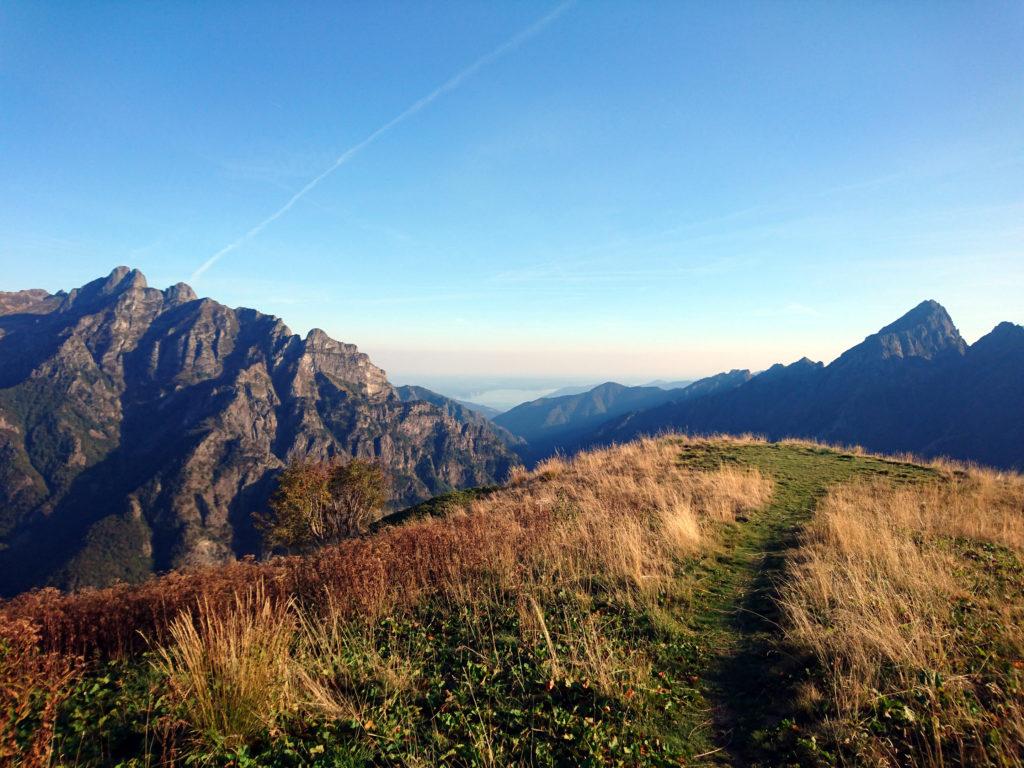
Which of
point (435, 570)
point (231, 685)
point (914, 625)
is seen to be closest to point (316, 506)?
point (435, 570)

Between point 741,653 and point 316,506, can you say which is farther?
point 316,506

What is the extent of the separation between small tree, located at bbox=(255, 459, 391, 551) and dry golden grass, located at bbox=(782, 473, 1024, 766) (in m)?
22.2

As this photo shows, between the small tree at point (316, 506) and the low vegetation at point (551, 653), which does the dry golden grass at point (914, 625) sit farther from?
the small tree at point (316, 506)

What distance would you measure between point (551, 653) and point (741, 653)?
2857 mm

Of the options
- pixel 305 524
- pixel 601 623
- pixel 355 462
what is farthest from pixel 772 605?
pixel 355 462

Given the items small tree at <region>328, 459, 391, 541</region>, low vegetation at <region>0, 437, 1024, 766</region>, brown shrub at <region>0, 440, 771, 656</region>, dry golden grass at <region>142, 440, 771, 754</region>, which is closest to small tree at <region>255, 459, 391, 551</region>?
small tree at <region>328, 459, 391, 541</region>

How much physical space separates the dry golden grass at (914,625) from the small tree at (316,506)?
22.2 m

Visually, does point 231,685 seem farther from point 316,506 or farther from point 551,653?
point 316,506

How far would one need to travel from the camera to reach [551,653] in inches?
234

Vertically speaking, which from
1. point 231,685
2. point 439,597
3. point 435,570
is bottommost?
point 439,597

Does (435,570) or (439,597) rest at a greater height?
(435,570)

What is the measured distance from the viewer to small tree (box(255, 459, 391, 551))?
26.5m

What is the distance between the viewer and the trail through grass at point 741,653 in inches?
189

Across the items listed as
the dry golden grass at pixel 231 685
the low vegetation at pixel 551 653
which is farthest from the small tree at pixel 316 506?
the dry golden grass at pixel 231 685
